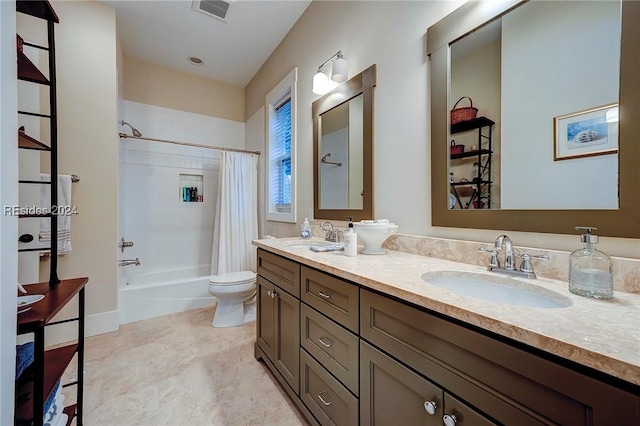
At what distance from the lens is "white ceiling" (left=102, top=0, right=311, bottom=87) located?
2.22m

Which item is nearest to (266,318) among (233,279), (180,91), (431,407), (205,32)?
(233,279)

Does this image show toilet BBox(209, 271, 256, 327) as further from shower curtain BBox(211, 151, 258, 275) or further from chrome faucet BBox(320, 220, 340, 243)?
chrome faucet BBox(320, 220, 340, 243)

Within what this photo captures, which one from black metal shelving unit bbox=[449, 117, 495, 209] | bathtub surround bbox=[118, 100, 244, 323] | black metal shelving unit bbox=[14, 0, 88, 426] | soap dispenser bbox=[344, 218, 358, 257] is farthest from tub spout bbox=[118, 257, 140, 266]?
black metal shelving unit bbox=[449, 117, 495, 209]

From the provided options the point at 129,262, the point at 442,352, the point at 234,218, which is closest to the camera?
the point at 442,352

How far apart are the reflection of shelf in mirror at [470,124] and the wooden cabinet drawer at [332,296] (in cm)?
87

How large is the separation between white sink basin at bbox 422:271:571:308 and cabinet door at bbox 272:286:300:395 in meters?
0.70

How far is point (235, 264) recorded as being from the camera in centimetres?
296

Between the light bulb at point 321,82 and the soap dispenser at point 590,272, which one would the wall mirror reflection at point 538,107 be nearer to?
the soap dispenser at point 590,272

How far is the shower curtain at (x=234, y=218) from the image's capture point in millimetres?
2943

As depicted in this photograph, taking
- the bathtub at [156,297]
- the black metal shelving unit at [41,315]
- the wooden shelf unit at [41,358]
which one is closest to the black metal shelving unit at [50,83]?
the black metal shelving unit at [41,315]

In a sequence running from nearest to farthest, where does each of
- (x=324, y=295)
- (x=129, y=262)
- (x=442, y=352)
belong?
(x=442, y=352)
(x=324, y=295)
(x=129, y=262)

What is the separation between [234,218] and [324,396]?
226 cm

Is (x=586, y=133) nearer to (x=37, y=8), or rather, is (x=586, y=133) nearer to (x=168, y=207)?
(x=37, y=8)

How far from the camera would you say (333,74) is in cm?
182
